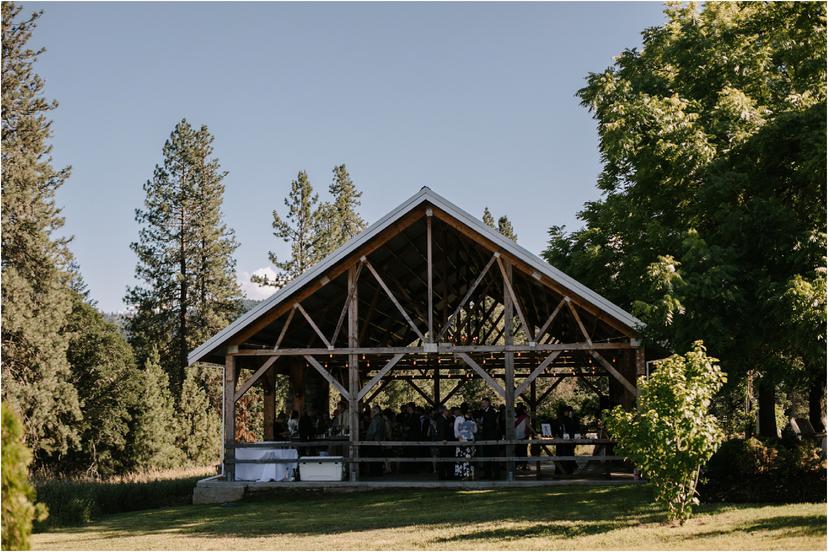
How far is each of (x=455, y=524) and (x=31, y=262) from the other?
25.2 meters

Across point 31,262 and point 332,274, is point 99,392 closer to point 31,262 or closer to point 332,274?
point 31,262

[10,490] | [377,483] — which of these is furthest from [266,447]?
[10,490]

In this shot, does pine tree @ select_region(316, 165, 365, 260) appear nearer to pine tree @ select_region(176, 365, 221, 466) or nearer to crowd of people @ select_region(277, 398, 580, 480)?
pine tree @ select_region(176, 365, 221, 466)

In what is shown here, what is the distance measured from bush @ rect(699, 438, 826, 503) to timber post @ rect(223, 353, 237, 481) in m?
9.75

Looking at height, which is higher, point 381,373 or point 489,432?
point 381,373

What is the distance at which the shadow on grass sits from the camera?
44.4 feet

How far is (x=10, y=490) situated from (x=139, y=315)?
3682 cm

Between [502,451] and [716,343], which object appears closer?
[716,343]

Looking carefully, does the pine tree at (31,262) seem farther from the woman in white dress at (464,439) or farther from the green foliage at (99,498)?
the woman in white dress at (464,439)

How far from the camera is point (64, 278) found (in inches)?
1373

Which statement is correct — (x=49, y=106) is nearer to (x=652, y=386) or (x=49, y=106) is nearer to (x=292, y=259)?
(x=292, y=259)

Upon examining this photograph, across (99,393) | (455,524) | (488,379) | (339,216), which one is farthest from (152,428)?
(455,524)

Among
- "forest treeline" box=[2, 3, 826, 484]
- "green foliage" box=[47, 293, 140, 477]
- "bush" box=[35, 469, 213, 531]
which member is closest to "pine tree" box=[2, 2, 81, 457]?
"forest treeline" box=[2, 3, 826, 484]

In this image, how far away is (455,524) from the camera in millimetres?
13766
